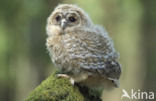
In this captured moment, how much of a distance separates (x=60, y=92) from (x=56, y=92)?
0.03m

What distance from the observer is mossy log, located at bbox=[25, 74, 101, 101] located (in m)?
3.01

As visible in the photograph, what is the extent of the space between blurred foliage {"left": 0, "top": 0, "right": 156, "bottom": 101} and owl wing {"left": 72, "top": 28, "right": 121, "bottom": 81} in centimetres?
623

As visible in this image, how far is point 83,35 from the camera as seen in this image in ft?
12.5

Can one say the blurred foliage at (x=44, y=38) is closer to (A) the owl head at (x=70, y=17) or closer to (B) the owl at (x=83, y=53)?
(A) the owl head at (x=70, y=17)

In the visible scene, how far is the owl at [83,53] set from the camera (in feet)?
11.8

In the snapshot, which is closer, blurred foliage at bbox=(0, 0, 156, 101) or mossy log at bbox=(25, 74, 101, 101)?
mossy log at bbox=(25, 74, 101, 101)

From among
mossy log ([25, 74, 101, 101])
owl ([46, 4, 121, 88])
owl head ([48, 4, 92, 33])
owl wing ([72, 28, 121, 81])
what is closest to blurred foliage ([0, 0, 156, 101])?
owl head ([48, 4, 92, 33])

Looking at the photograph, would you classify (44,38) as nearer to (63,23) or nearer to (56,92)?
(63,23)

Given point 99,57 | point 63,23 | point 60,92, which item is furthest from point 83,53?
point 60,92

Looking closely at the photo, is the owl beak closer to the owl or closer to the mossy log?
the owl

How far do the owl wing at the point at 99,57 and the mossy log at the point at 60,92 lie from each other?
237mm

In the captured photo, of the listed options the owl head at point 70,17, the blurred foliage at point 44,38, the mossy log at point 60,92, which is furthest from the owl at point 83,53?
the blurred foliage at point 44,38

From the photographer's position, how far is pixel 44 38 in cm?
1134

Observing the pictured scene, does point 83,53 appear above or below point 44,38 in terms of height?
above
